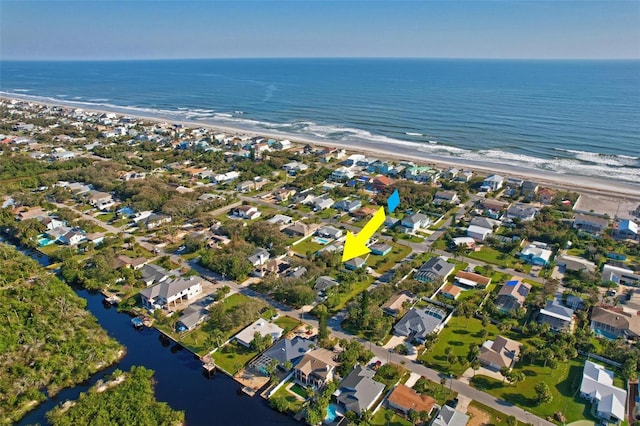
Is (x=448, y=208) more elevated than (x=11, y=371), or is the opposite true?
(x=448, y=208)

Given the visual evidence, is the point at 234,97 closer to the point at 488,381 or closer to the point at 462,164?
the point at 462,164

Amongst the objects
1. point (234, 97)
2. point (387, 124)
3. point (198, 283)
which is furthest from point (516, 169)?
point (234, 97)

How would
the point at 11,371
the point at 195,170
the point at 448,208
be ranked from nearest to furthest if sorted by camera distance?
→ the point at 11,371 → the point at 448,208 → the point at 195,170

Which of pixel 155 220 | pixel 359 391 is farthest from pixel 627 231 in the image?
pixel 155 220

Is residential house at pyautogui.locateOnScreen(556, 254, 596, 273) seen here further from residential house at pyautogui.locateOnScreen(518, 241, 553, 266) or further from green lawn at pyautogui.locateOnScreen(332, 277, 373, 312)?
green lawn at pyautogui.locateOnScreen(332, 277, 373, 312)

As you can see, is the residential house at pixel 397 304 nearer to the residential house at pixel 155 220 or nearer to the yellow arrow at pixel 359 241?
the yellow arrow at pixel 359 241

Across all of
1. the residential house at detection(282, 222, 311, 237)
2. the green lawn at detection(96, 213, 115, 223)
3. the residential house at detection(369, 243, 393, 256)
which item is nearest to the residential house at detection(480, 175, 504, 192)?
the residential house at detection(369, 243, 393, 256)
